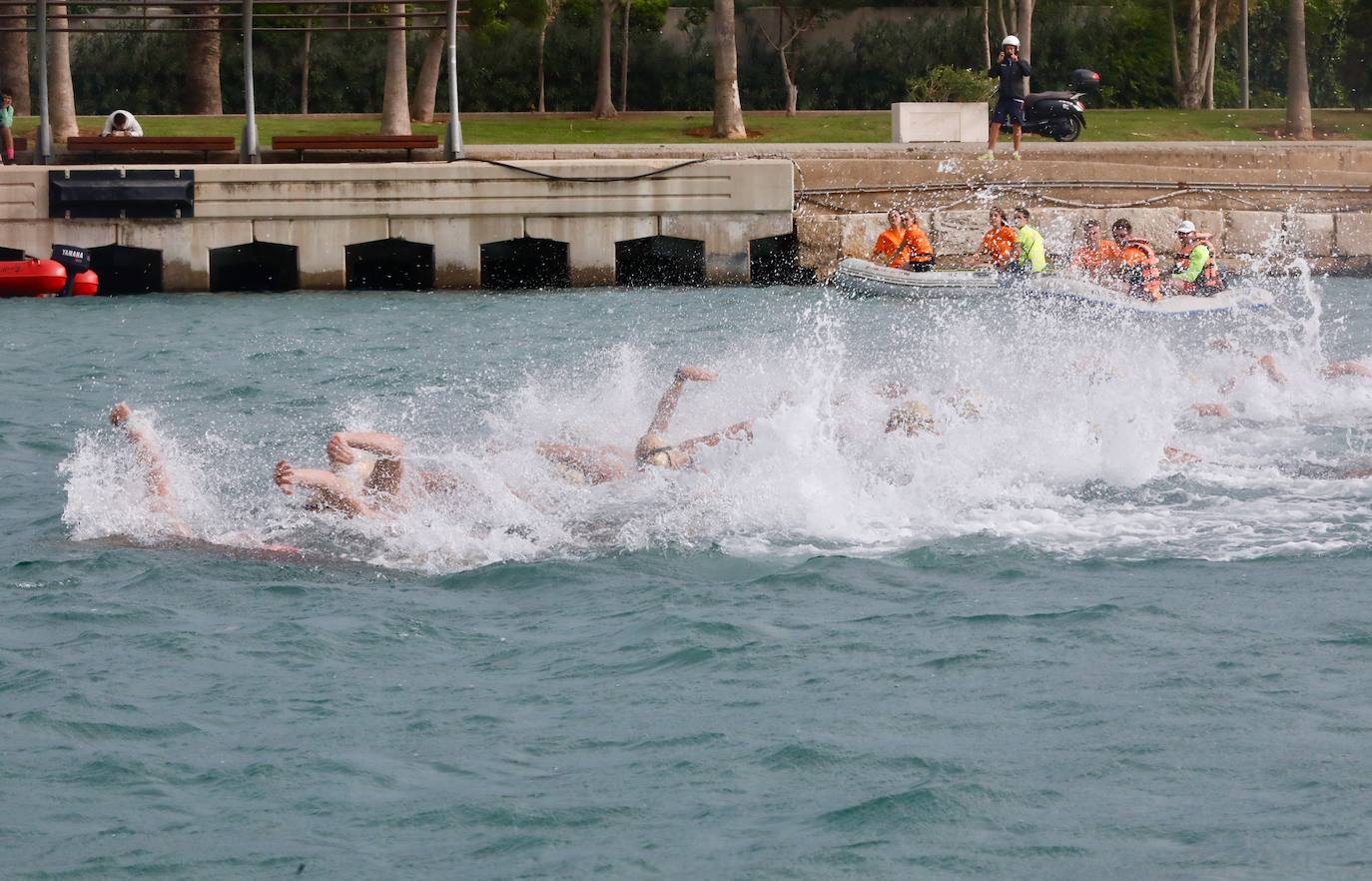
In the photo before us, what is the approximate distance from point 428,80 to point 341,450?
25.9 meters

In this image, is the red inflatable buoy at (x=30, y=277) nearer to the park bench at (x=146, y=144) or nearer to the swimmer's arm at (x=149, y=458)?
the park bench at (x=146, y=144)

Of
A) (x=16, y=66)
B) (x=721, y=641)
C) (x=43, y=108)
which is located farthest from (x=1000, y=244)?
(x=16, y=66)

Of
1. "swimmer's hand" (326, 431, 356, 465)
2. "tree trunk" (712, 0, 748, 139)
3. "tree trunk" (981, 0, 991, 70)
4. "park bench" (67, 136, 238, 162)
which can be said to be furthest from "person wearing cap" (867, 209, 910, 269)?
"tree trunk" (981, 0, 991, 70)

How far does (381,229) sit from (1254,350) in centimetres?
1260

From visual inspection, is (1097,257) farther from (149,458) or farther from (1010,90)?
(149,458)

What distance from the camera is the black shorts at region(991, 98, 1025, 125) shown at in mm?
27719

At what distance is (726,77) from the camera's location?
32.8m

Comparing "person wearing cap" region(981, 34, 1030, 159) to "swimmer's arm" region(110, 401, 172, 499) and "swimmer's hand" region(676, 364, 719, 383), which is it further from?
"swimmer's arm" region(110, 401, 172, 499)

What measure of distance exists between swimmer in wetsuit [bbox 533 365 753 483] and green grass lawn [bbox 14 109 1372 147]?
1962 cm

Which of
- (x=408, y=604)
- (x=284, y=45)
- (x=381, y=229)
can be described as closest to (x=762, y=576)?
(x=408, y=604)

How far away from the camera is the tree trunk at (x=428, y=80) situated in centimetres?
3478

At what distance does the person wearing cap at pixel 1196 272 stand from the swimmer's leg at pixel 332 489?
46.9 ft

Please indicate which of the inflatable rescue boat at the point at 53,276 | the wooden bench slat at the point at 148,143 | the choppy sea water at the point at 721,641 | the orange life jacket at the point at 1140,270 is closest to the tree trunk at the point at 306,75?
the wooden bench slat at the point at 148,143

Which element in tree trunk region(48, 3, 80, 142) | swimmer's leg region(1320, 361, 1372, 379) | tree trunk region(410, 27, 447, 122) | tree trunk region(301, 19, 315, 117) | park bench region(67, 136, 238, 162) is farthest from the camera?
tree trunk region(301, 19, 315, 117)
